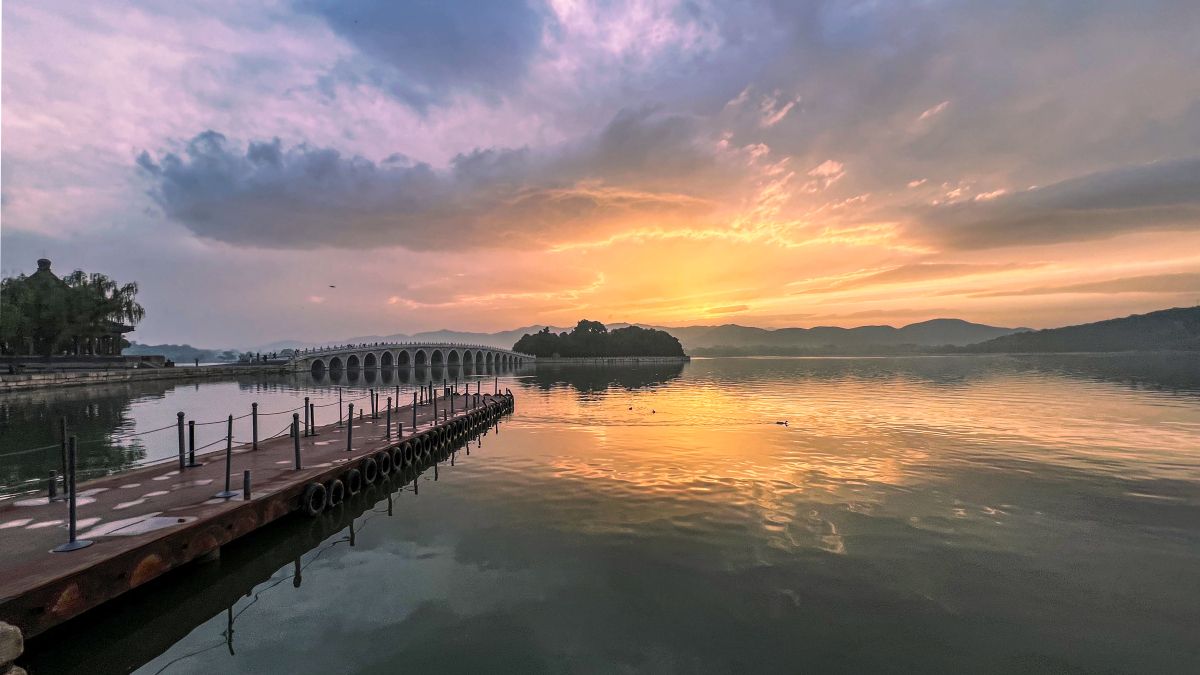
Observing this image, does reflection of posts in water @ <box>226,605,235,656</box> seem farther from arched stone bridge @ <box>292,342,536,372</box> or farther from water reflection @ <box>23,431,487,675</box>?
arched stone bridge @ <box>292,342,536,372</box>

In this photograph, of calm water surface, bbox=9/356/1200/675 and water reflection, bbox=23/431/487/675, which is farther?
calm water surface, bbox=9/356/1200/675

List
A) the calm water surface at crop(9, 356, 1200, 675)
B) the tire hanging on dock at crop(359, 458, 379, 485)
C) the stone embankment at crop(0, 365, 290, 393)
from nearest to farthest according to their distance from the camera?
the calm water surface at crop(9, 356, 1200, 675) < the tire hanging on dock at crop(359, 458, 379, 485) < the stone embankment at crop(0, 365, 290, 393)

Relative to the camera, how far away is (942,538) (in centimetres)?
1650

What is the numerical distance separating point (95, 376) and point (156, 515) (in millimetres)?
84655

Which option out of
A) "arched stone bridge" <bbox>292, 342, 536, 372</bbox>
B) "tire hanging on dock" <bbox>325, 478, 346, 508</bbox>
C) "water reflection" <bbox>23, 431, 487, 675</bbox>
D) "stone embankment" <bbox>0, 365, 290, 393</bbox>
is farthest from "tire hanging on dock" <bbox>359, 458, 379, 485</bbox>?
"arched stone bridge" <bbox>292, 342, 536, 372</bbox>

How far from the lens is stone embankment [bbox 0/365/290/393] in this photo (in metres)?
62.9

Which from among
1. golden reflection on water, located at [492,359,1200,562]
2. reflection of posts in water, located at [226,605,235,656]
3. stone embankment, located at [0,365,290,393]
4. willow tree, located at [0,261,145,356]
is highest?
willow tree, located at [0,261,145,356]

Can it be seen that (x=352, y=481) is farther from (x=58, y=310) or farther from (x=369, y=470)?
(x=58, y=310)

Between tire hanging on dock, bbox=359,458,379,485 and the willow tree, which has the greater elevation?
the willow tree

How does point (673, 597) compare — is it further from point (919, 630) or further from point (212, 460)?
point (212, 460)

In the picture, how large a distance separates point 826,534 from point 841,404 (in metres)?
44.5

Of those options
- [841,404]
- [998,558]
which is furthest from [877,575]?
[841,404]

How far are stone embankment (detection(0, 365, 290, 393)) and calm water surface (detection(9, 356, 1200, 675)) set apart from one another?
5120cm

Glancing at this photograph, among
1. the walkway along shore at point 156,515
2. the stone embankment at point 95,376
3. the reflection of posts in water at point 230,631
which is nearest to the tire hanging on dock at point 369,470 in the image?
the walkway along shore at point 156,515
